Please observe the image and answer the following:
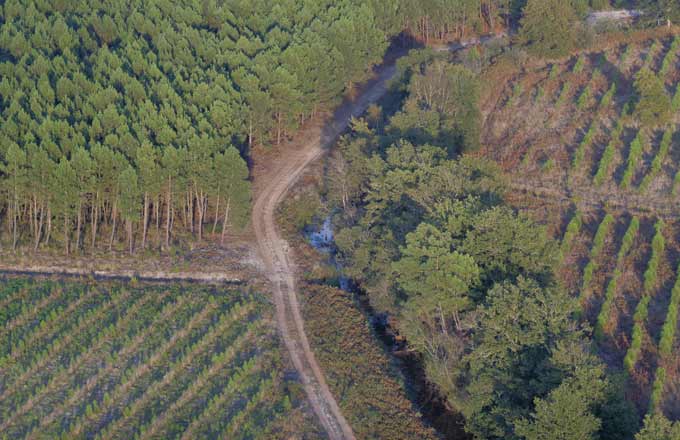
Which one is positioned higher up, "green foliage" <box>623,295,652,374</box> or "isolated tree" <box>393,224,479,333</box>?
"isolated tree" <box>393,224,479,333</box>

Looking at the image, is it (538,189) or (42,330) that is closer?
(42,330)

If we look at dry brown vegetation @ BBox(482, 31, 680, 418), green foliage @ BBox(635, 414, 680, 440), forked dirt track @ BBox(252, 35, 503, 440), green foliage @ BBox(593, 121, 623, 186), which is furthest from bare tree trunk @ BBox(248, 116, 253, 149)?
green foliage @ BBox(635, 414, 680, 440)

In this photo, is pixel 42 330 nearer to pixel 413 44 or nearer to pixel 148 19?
pixel 148 19

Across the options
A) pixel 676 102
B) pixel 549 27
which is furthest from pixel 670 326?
pixel 549 27

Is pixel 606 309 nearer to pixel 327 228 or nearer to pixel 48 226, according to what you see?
pixel 327 228

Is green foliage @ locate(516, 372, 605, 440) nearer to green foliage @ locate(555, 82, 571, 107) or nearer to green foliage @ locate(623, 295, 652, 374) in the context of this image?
green foliage @ locate(623, 295, 652, 374)

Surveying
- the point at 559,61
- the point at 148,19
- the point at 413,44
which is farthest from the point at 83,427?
the point at 413,44
